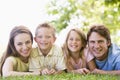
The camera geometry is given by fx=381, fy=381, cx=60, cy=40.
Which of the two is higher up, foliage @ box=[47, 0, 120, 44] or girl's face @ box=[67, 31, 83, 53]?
foliage @ box=[47, 0, 120, 44]

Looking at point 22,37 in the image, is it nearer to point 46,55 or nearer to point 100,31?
point 46,55

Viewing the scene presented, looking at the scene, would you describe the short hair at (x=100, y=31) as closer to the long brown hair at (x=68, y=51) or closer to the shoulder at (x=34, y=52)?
the long brown hair at (x=68, y=51)

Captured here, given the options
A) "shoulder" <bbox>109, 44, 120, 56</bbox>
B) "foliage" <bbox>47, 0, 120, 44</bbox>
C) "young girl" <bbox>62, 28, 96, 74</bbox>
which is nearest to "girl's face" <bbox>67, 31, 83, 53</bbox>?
"young girl" <bbox>62, 28, 96, 74</bbox>

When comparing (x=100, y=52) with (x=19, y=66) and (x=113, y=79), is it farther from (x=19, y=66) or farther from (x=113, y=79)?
(x=19, y=66)

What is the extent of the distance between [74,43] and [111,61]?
49 cm

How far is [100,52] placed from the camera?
4414 millimetres

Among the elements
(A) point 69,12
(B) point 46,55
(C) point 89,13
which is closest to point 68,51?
(B) point 46,55

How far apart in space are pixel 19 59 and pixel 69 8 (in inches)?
379

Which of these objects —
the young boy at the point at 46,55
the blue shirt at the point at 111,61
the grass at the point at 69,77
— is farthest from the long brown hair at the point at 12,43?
the blue shirt at the point at 111,61

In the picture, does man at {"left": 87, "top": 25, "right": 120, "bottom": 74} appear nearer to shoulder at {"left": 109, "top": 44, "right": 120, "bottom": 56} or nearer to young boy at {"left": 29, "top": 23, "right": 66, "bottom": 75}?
shoulder at {"left": 109, "top": 44, "right": 120, "bottom": 56}

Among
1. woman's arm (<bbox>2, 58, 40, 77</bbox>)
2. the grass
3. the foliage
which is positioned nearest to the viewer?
the grass

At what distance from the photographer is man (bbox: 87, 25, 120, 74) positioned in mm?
4402

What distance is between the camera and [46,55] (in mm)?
4324

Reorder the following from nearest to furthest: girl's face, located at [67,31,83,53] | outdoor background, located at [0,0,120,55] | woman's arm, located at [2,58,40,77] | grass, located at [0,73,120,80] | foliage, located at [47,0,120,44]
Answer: grass, located at [0,73,120,80] → woman's arm, located at [2,58,40,77] → girl's face, located at [67,31,83,53] → outdoor background, located at [0,0,120,55] → foliage, located at [47,0,120,44]
